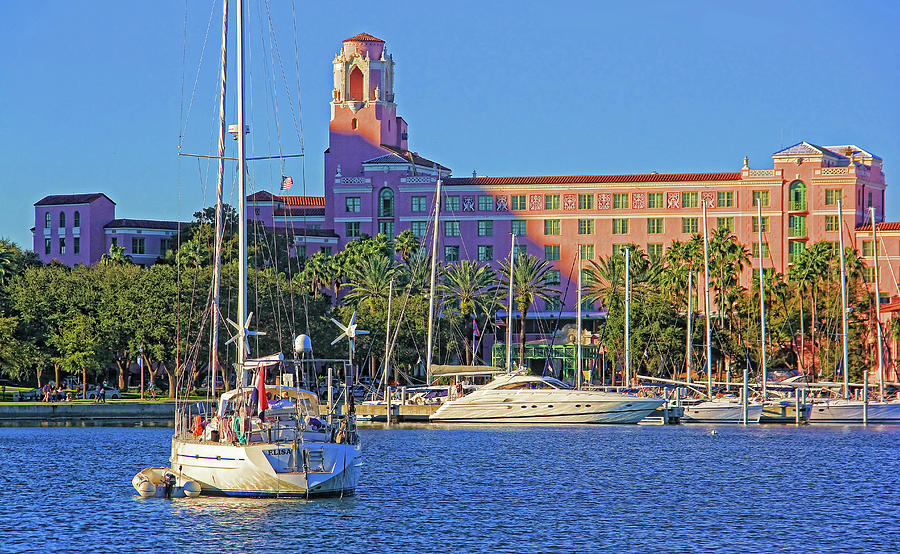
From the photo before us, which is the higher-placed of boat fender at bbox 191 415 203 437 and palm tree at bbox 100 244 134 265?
palm tree at bbox 100 244 134 265

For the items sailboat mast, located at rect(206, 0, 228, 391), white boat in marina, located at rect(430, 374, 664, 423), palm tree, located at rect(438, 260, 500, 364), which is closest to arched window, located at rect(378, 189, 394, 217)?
palm tree, located at rect(438, 260, 500, 364)

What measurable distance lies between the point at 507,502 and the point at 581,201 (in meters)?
98.4

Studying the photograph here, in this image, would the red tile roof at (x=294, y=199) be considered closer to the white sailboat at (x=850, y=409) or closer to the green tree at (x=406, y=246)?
the green tree at (x=406, y=246)

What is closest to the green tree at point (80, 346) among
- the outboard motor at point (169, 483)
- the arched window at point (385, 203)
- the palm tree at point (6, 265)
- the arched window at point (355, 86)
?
the palm tree at point (6, 265)

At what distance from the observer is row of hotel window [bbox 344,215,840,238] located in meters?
136

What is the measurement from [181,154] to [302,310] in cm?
5628

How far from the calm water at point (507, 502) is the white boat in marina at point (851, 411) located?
31.1 feet

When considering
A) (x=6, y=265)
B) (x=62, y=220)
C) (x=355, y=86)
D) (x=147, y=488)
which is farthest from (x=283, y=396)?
(x=355, y=86)

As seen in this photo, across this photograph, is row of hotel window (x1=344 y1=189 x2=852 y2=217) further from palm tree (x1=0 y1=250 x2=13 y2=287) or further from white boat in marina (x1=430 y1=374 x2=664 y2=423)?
white boat in marina (x1=430 y1=374 x2=664 y2=423)

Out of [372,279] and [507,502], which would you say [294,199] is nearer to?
[372,279]

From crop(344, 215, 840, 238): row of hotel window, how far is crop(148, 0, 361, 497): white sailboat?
97550 mm

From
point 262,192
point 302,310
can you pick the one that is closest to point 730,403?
point 302,310

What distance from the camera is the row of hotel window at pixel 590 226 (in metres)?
136

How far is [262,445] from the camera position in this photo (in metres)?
38.9
